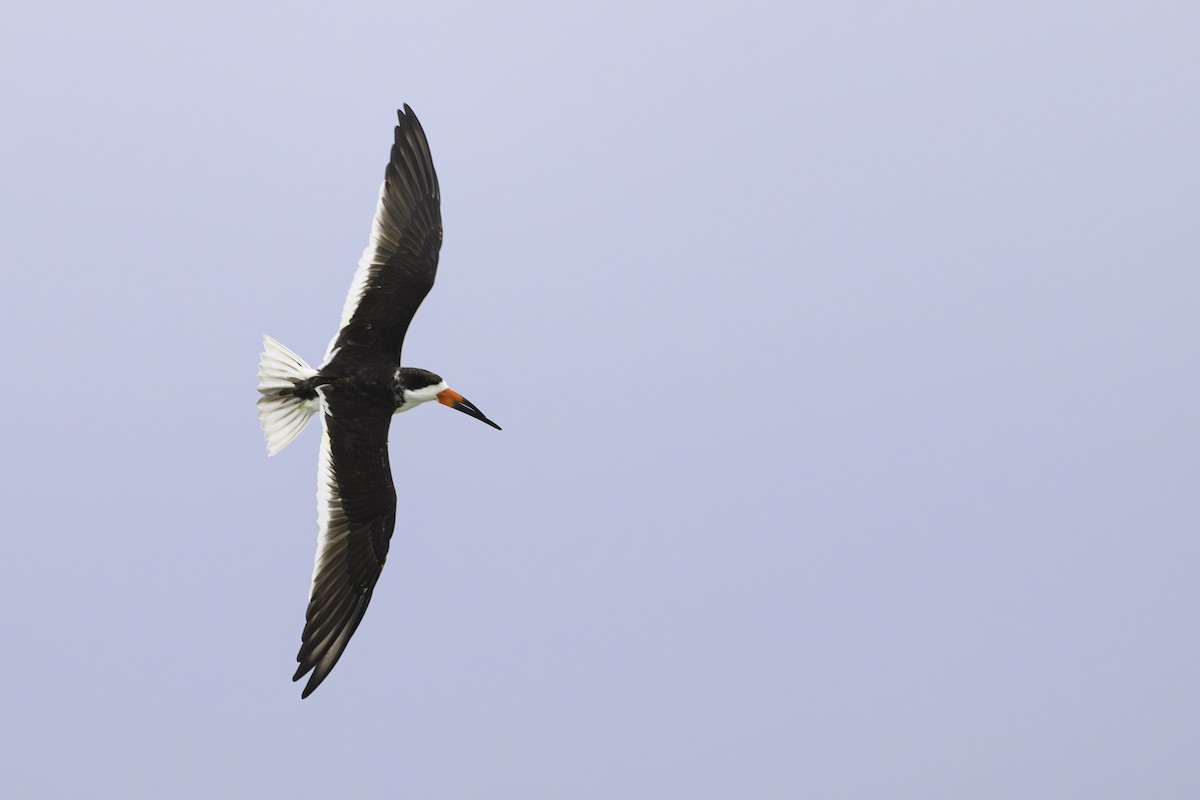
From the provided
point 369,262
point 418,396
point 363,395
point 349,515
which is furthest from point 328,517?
point 369,262

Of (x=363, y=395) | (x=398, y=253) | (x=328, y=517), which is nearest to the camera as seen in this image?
(x=328, y=517)

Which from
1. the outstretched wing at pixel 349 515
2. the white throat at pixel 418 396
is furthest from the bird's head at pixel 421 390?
the outstretched wing at pixel 349 515

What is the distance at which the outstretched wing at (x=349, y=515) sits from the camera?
432 inches

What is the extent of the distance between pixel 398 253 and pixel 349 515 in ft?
7.89

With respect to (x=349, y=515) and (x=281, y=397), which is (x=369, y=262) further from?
(x=349, y=515)

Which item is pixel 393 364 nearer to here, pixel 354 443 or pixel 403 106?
pixel 354 443

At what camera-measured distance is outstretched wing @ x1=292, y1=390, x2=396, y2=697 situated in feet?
36.0

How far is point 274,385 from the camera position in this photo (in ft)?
38.7

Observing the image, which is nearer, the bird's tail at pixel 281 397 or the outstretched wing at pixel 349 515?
the outstretched wing at pixel 349 515

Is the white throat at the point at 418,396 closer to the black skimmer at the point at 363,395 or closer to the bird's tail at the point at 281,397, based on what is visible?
the black skimmer at the point at 363,395

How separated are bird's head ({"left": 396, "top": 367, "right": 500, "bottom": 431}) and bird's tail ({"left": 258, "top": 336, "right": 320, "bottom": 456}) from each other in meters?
0.71

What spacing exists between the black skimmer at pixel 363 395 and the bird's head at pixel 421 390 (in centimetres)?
1

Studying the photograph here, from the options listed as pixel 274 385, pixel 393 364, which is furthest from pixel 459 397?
pixel 274 385

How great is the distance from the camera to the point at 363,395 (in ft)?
37.8
